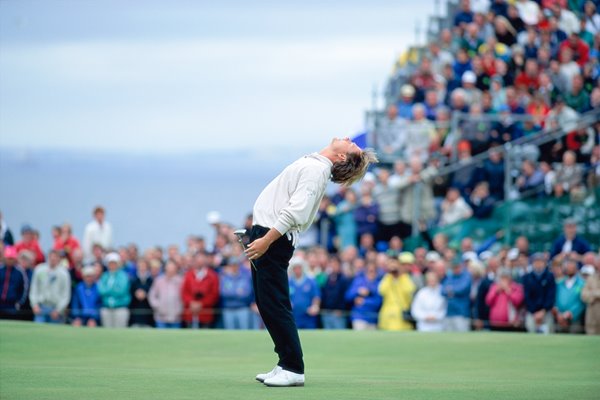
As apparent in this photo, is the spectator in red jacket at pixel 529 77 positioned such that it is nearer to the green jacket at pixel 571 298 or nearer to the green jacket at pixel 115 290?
the green jacket at pixel 571 298

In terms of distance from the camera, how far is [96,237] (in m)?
22.2

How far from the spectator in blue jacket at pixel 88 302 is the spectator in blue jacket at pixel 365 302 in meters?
4.16

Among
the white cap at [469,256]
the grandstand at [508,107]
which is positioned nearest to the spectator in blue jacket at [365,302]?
the white cap at [469,256]

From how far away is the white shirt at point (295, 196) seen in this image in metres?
8.87

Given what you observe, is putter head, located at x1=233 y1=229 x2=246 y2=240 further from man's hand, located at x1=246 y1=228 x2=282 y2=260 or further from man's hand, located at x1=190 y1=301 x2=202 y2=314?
man's hand, located at x1=190 y1=301 x2=202 y2=314

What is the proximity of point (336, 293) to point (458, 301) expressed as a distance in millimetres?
2094

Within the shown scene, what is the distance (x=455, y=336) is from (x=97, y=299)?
7.55 metres

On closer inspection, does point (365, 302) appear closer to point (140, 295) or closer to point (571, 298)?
point (571, 298)

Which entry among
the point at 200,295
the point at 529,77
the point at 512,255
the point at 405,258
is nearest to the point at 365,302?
the point at 405,258

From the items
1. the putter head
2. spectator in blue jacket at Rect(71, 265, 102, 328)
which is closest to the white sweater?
spectator in blue jacket at Rect(71, 265, 102, 328)

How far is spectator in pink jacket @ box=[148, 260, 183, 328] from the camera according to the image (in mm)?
20094

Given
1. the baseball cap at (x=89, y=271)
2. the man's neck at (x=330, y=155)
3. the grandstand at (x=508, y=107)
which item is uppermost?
the grandstand at (x=508, y=107)

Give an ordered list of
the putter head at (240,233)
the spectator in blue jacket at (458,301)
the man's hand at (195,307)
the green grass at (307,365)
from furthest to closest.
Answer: the man's hand at (195,307)
the spectator in blue jacket at (458,301)
the putter head at (240,233)
the green grass at (307,365)

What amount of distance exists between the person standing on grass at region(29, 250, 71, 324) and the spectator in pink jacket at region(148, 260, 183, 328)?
140cm
